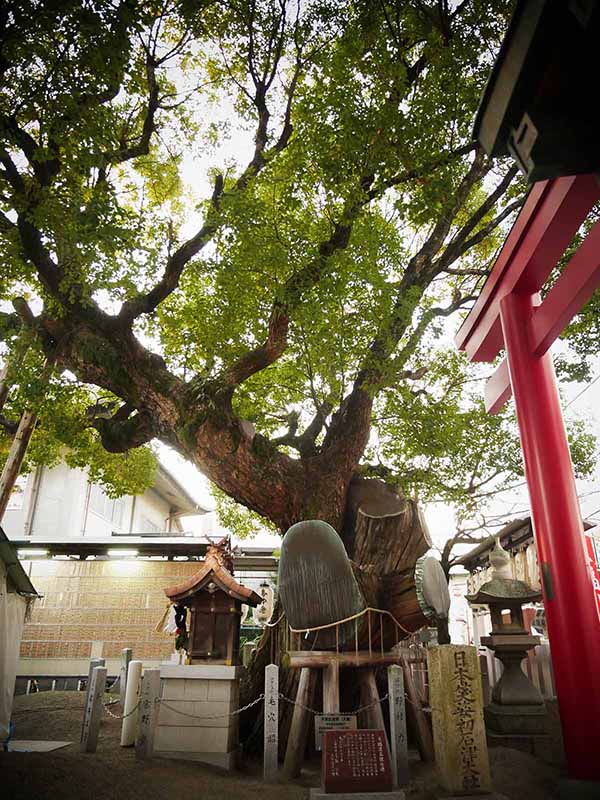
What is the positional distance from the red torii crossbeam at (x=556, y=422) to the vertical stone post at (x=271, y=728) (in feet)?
11.1

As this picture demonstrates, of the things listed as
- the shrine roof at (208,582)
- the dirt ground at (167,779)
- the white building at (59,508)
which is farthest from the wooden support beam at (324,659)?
the white building at (59,508)

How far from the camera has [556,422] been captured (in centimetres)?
565

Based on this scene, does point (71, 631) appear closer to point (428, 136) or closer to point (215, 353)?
point (215, 353)

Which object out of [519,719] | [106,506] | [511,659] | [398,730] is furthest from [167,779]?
[106,506]

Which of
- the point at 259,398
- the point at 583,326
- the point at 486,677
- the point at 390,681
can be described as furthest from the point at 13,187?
the point at 486,677

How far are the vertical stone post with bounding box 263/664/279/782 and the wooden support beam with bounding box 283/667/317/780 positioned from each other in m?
0.32

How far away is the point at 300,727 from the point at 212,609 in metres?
2.03

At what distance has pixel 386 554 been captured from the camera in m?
6.92

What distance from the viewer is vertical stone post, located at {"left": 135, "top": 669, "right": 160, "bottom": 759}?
6.58 metres

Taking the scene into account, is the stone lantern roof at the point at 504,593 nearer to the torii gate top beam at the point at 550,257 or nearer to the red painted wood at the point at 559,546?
the red painted wood at the point at 559,546

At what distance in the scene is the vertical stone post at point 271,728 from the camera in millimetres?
6320

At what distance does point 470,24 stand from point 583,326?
17.1ft

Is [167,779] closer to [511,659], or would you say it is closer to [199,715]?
[199,715]

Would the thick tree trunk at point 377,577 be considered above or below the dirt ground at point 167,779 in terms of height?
above
